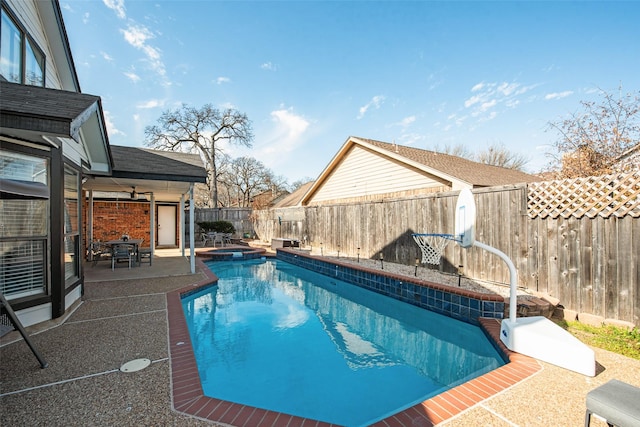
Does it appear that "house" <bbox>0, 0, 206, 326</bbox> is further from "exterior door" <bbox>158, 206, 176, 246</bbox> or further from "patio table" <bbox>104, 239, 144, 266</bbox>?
"exterior door" <bbox>158, 206, 176, 246</bbox>

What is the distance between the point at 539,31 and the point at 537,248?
A: 311 inches

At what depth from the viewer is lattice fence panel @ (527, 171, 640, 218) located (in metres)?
4.37

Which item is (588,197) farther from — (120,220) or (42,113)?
(120,220)

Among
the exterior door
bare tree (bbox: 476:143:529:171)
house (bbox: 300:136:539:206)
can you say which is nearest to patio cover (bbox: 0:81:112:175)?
house (bbox: 300:136:539:206)

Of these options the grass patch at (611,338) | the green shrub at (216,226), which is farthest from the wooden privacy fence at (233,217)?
the grass patch at (611,338)

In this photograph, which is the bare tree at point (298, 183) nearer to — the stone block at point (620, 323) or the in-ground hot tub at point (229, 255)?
the in-ground hot tub at point (229, 255)

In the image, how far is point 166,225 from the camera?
15.5 meters

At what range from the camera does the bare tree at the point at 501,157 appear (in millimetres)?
29422

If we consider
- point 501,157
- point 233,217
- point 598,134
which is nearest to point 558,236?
point 598,134

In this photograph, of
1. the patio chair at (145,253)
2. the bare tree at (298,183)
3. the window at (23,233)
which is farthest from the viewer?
the bare tree at (298,183)

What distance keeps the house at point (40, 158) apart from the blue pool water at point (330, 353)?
7.93ft

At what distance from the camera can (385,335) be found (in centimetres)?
537

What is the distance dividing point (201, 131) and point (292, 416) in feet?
98.0

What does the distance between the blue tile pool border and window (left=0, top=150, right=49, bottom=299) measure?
683 centimetres
